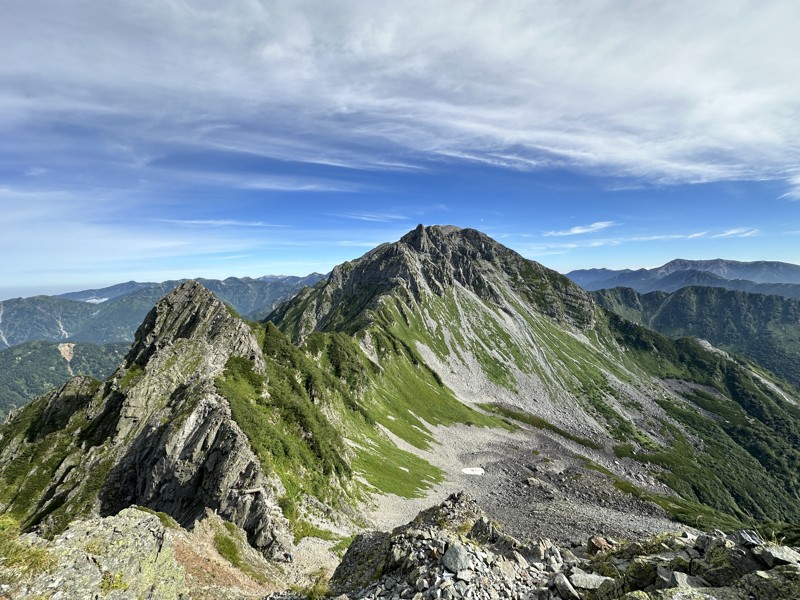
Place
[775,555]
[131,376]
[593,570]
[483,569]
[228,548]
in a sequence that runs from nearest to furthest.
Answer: [775,555], [483,569], [593,570], [228,548], [131,376]

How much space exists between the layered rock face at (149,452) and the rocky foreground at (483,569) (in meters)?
24.1

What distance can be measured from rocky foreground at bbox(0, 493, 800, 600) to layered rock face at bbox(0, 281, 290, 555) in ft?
79.0

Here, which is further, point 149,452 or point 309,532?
point 149,452

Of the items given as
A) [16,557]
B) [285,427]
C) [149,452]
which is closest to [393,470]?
[285,427]

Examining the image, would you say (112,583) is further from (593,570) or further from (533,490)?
(533,490)

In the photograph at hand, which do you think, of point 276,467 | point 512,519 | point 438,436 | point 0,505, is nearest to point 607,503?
point 512,519

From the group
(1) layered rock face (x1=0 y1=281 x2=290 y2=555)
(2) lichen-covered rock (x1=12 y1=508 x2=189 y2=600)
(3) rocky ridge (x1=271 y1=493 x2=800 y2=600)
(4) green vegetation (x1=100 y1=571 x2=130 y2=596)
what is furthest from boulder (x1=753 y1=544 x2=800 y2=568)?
(1) layered rock face (x1=0 y1=281 x2=290 y2=555)

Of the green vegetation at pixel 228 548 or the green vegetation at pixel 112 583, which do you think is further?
the green vegetation at pixel 228 548

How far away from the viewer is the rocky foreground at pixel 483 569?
53.0 ft

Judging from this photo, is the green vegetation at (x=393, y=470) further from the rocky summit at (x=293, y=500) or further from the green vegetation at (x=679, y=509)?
the green vegetation at (x=679, y=509)

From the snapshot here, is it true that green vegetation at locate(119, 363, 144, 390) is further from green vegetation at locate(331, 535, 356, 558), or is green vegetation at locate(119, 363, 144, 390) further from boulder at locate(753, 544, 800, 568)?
boulder at locate(753, 544, 800, 568)

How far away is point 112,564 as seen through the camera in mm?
21312

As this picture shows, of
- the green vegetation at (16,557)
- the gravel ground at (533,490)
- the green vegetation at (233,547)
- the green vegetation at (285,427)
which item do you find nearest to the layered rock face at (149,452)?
the green vegetation at (285,427)

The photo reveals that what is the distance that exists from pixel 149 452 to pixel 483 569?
187ft
